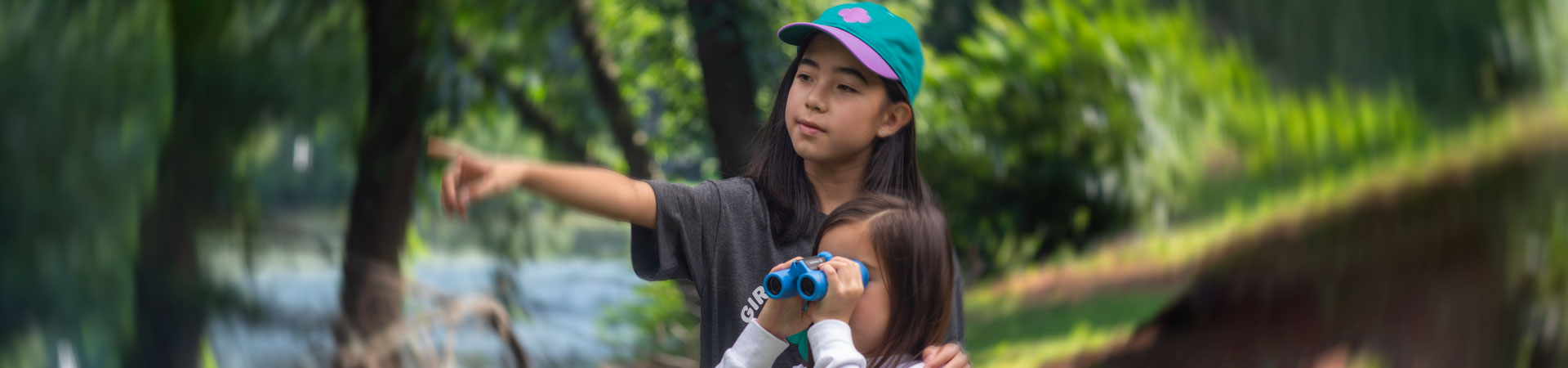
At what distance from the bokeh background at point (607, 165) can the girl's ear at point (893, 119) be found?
5.66 feet

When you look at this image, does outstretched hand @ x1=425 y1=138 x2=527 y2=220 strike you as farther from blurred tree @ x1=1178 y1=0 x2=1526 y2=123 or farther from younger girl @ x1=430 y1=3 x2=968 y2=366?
blurred tree @ x1=1178 y1=0 x2=1526 y2=123

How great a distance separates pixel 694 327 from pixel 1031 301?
110 cm

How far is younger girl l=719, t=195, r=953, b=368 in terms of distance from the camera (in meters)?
1.02

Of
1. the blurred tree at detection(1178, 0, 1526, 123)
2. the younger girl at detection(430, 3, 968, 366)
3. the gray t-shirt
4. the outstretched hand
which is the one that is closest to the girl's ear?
the younger girl at detection(430, 3, 968, 366)

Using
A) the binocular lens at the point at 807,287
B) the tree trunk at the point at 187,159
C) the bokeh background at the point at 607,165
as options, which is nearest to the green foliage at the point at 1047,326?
the bokeh background at the point at 607,165

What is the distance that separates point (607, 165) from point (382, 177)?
680mm

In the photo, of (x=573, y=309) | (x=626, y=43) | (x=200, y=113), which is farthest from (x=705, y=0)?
(x=200, y=113)

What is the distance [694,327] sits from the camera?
3684 mm

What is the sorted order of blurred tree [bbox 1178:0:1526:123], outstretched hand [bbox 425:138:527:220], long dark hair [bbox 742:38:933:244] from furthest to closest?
blurred tree [bbox 1178:0:1526:123]
long dark hair [bbox 742:38:933:244]
outstretched hand [bbox 425:138:527:220]

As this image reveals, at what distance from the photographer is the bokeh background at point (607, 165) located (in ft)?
9.06

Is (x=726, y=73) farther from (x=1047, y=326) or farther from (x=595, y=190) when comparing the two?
(x=595, y=190)

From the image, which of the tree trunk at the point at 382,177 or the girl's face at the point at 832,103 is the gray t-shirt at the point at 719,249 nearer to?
the girl's face at the point at 832,103

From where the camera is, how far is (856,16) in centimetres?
116

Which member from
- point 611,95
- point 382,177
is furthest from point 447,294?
point 611,95
